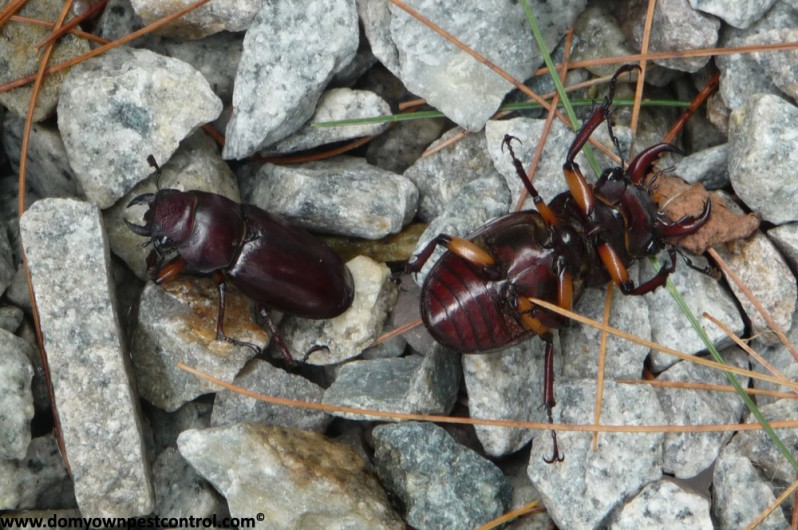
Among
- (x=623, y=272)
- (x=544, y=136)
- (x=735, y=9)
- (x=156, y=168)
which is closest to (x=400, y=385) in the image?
(x=623, y=272)

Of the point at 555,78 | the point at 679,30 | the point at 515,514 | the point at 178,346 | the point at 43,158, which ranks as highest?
the point at 679,30

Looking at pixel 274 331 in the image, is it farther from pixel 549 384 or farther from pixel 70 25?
pixel 70 25

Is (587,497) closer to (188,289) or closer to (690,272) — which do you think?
(690,272)

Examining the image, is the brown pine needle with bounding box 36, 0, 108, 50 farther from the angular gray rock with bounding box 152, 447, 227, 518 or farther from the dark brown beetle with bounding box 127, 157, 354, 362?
the angular gray rock with bounding box 152, 447, 227, 518

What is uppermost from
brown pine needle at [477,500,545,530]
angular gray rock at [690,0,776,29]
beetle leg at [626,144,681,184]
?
angular gray rock at [690,0,776,29]

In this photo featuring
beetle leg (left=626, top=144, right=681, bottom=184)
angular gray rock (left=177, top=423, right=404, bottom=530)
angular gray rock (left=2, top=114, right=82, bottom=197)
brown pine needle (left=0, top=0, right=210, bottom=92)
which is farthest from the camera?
angular gray rock (left=2, top=114, right=82, bottom=197)

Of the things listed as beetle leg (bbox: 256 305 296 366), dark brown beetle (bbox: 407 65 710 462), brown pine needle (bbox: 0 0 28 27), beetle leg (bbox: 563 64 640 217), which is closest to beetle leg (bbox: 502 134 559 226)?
dark brown beetle (bbox: 407 65 710 462)

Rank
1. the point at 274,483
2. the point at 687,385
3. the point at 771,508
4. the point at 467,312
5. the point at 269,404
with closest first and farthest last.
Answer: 1. the point at 771,508
2. the point at 274,483
3. the point at 467,312
4. the point at 687,385
5. the point at 269,404
